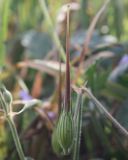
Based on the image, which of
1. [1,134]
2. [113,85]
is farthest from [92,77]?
[1,134]

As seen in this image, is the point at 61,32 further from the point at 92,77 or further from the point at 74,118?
the point at 74,118

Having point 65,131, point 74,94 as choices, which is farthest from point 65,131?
point 74,94

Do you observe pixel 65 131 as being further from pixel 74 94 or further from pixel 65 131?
pixel 74 94

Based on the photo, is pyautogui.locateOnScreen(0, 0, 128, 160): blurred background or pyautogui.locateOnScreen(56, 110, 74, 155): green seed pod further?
pyautogui.locateOnScreen(0, 0, 128, 160): blurred background

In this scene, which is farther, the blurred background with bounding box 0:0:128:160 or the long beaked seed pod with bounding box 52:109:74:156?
the blurred background with bounding box 0:0:128:160

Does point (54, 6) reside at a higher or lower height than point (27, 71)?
higher

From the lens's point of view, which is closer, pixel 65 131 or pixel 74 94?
pixel 65 131

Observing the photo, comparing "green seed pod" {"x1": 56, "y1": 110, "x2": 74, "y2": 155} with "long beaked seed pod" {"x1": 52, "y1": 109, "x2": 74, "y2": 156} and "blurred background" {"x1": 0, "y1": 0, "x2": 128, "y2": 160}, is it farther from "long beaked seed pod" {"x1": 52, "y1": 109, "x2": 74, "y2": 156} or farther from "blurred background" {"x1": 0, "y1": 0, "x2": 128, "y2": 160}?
"blurred background" {"x1": 0, "y1": 0, "x2": 128, "y2": 160}

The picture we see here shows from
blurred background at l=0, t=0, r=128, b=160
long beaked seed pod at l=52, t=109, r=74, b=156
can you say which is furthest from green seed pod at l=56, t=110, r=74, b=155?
blurred background at l=0, t=0, r=128, b=160

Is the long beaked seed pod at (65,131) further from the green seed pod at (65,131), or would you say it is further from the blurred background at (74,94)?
the blurred background at (74,94)
